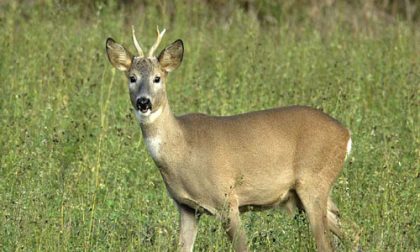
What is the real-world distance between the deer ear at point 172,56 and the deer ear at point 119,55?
211mm

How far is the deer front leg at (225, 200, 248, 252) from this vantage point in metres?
7.39

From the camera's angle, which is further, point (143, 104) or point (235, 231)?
point (143, 104)

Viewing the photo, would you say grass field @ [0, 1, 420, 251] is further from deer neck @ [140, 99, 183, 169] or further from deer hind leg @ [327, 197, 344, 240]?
deer neck @ [140, 99, 183, 169]

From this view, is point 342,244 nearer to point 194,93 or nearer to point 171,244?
point 171,244

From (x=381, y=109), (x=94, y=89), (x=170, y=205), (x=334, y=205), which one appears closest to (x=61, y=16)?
(x=94, y=89)

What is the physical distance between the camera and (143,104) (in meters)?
7.54

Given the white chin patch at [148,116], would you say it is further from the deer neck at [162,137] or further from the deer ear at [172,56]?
the deer ear at [172,56]

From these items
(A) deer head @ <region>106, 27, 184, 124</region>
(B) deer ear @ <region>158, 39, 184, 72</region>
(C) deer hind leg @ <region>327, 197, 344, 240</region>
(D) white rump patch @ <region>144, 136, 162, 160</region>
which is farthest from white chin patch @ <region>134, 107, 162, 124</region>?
(C) deer hind leg @ <region>327, 197, 344, 240</region>

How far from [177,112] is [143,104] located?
335 centimetres

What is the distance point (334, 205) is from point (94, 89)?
3.61m

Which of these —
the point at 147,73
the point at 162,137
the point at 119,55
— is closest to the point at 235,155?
the point at 162,137

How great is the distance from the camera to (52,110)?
33.9 feet

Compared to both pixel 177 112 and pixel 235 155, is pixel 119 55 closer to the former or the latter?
pixel 235 155

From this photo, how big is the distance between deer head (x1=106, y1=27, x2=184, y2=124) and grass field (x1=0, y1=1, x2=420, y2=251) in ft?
2.30
